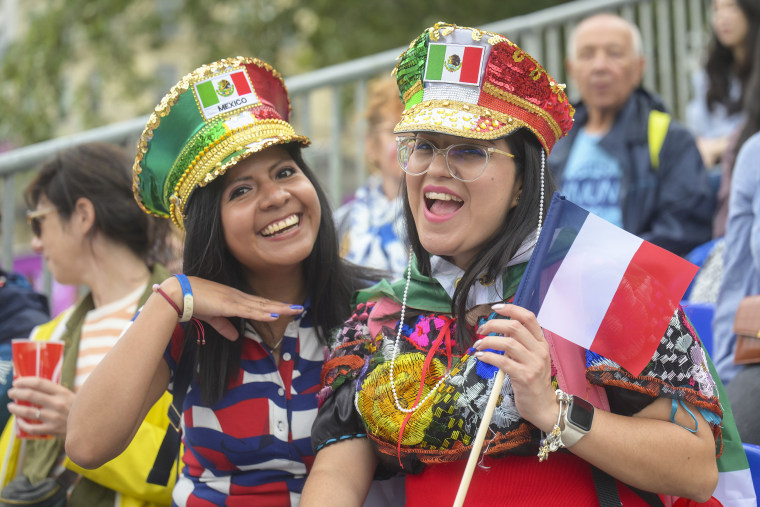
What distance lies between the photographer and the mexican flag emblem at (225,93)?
8.96ft

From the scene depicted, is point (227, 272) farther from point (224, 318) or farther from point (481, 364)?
point (481, 364)

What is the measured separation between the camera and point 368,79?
6145mm

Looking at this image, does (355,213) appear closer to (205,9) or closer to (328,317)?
(328,317)

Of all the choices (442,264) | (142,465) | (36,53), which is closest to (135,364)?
(142,465)

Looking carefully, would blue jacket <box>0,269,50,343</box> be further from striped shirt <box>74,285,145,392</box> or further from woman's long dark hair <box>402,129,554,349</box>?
woman's long dark hair <box>402,129,554,349</box>

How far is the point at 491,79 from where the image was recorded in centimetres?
234

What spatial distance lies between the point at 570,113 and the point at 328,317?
3.48 feet

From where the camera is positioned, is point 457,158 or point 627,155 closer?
point 457,158

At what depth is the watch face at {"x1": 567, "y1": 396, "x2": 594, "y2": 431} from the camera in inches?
80.4

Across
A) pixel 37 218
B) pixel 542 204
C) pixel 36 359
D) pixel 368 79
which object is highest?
pixel 368 79

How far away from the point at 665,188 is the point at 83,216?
119 inches

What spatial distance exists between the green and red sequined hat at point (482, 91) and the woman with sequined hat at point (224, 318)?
0.58m

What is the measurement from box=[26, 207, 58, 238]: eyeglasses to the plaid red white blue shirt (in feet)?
4.42

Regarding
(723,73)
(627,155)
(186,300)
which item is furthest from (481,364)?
(723,73)
